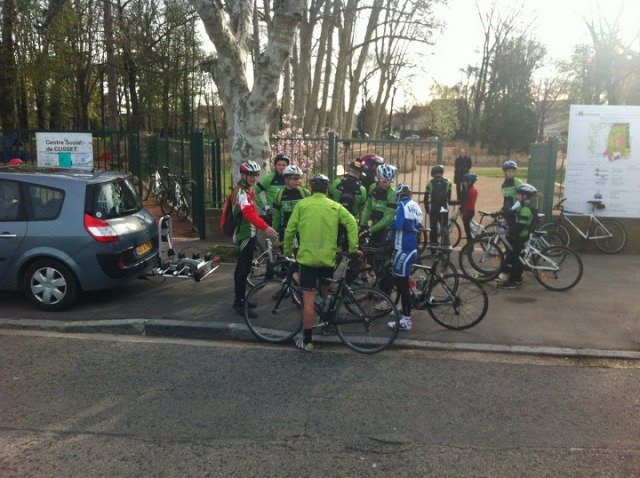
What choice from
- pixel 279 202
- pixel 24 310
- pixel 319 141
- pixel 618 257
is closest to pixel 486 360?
pixel 279 202

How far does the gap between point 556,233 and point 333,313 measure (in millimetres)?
5661

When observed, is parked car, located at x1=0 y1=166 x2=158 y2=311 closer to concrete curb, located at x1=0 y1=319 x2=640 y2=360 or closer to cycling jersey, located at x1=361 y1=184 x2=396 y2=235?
concrete curb, located at x1=0 y1=319 x2=640 y2=360

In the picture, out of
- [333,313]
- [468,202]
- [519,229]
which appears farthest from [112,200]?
[468,202]

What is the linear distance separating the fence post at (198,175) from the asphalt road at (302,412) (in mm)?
5122

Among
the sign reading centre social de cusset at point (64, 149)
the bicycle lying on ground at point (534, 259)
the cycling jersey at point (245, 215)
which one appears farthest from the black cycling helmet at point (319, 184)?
the sign reading centre social de cusset at point (64, 149)

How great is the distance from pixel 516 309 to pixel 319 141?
5712mm

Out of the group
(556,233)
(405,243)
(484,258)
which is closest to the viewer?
(405,243)

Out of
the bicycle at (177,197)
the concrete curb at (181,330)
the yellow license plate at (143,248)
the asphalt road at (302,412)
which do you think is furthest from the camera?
the bicycle at (177,197)

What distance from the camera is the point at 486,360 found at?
567cm

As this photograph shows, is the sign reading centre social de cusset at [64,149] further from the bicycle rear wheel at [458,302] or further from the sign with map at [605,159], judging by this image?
the sign with map at [605,159]

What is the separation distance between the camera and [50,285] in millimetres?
6676

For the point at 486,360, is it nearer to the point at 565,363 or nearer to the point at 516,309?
the point at 565,363

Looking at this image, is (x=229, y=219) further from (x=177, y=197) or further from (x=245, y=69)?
(x=177, y=197)

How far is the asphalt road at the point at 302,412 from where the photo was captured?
12.2ft
